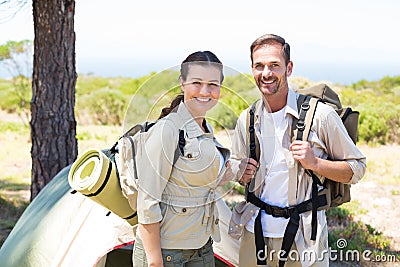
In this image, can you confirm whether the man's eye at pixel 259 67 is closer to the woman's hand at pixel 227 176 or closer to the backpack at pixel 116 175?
the woman's hand at pixel 227 176

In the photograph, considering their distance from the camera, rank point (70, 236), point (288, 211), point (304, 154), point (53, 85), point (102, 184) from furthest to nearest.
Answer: point (53, 85) → point (70, 236) → point (288, 211) → point (304, 154) → point (102, 184)

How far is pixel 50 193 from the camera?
3.88 m

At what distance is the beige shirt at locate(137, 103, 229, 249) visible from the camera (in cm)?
211

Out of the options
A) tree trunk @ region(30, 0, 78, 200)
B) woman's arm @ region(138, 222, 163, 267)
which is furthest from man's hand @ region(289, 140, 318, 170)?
tree trunk @ region(30, 0, 78, 200)

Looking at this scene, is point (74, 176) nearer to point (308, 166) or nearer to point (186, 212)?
point (186, 212)

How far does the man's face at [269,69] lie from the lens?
8.09 feet

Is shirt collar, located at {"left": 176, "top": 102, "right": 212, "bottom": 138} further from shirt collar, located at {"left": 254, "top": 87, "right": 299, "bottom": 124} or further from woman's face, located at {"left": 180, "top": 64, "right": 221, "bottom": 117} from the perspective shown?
shirt collar, located at {"left": 254, "top": 87, "right": 299, "bottom": 124}

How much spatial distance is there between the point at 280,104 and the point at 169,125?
0.67 m

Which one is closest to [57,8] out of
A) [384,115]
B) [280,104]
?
[280,104]

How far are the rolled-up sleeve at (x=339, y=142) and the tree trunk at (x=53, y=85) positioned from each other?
2.94m

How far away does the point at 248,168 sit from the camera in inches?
100

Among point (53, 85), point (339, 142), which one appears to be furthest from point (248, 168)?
point (53, 85)

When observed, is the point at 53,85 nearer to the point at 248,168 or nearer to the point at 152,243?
the point at 248,168

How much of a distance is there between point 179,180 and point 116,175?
0.34m
